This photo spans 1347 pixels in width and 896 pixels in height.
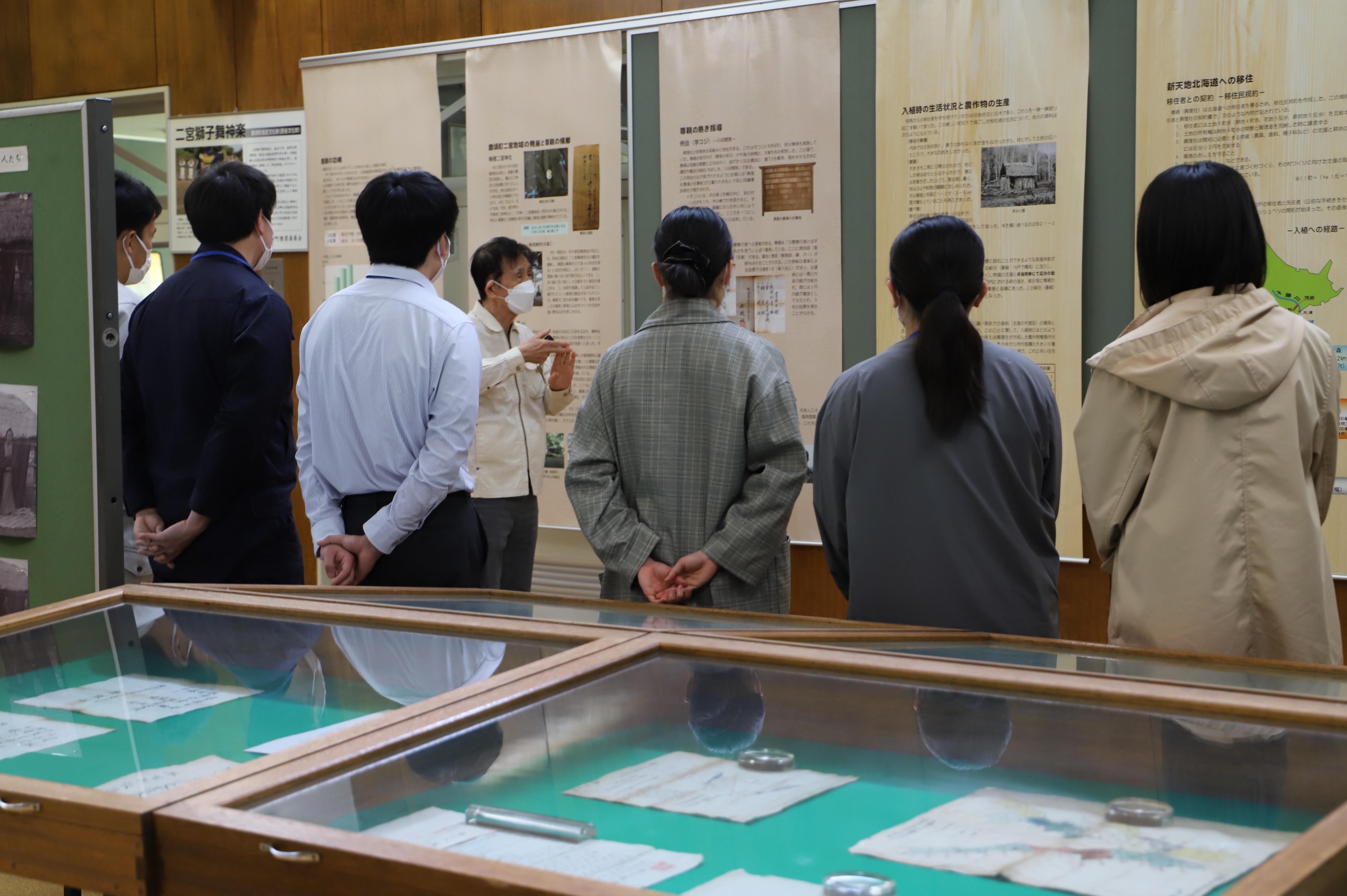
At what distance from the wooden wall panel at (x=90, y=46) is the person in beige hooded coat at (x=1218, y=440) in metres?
4.65

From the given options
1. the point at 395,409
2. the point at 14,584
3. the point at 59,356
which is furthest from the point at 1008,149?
the point at 14,584

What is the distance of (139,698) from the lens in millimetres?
1425

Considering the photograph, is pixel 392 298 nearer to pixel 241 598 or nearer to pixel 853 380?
pixel 241 598

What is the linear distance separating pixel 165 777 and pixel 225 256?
178 centimetres

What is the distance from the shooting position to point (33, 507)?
277 centimetres

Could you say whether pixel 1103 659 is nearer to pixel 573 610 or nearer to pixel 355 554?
pixel 573 610

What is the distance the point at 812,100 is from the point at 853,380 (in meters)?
1.99

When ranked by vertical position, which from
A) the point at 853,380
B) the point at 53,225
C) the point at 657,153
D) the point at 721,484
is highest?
the point at 657,153

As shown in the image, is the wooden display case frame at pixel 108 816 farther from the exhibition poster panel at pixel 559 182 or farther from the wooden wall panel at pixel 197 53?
the wooden wall panel at pixel 197 53

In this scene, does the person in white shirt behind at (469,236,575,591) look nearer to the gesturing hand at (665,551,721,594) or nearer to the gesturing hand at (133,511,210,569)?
the gesturing hand at (133,511,210,569)

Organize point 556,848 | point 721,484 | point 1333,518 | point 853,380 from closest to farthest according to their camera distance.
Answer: point 556,848 < point 853,380 < point 721,484 < point 1333,518

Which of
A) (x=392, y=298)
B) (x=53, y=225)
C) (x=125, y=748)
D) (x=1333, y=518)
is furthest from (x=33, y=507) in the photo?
(x=1333, y=518)

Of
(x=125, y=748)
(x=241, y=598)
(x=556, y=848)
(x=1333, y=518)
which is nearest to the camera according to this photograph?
(x=556, y=848)

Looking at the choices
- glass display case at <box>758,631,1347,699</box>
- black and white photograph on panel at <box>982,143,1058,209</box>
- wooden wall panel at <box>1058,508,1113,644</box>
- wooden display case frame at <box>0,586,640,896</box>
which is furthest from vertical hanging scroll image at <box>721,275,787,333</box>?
wooden display case frame at <box>0,586,640,896</box>
